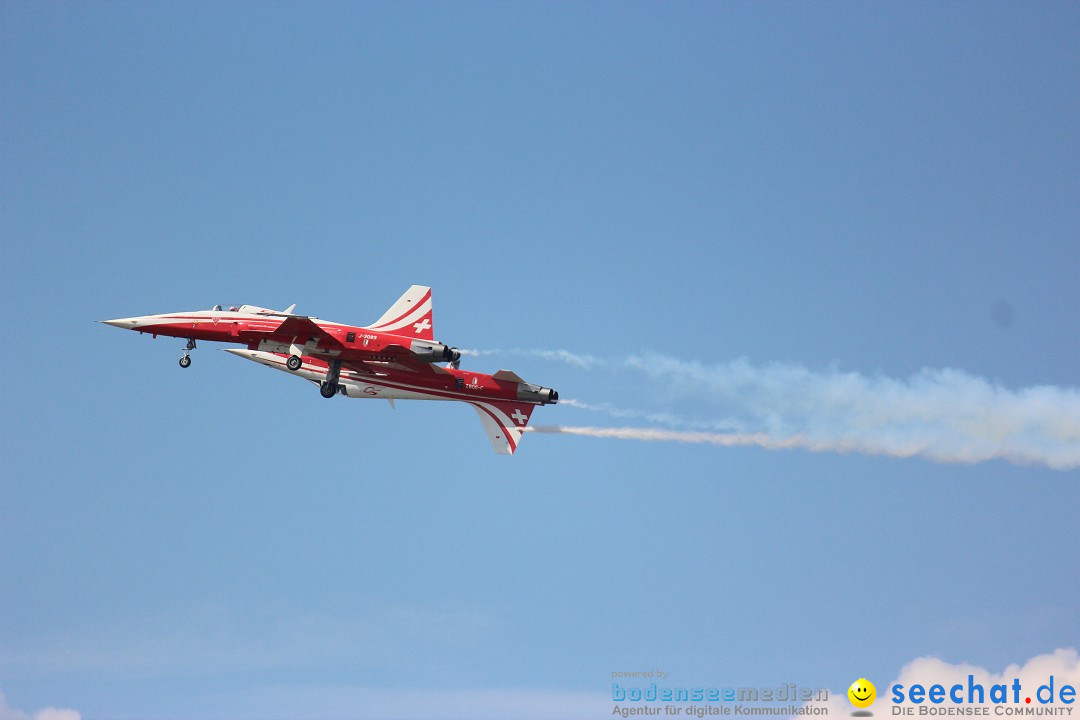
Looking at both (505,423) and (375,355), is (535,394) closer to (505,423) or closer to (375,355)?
(505,423)

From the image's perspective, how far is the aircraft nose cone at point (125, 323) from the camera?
71.4 meters

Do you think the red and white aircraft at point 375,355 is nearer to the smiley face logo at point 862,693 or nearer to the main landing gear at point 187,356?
the main landing gear at point 187,356

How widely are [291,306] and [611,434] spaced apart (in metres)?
16.7

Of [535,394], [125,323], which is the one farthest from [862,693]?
[125,323]

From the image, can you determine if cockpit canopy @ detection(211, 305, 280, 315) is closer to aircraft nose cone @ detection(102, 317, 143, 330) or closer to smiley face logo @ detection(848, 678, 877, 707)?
aircraft nose cone @ detection(102, 317, 143, 330)

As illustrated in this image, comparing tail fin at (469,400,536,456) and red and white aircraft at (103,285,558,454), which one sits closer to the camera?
red and white aircraft at (103,285,558,454)

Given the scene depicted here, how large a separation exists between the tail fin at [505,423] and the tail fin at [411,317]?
4.43 meters

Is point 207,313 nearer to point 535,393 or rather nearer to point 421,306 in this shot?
point 421,306

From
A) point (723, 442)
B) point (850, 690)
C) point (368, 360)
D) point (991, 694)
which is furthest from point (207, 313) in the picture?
point (991, 694)

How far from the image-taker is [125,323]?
234 ft

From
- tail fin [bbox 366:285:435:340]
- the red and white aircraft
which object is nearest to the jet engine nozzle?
the red and white aircraft

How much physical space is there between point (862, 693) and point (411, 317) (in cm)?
2675

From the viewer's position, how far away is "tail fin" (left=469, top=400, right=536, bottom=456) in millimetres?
69750

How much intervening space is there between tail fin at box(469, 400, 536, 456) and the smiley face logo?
19379 mm
